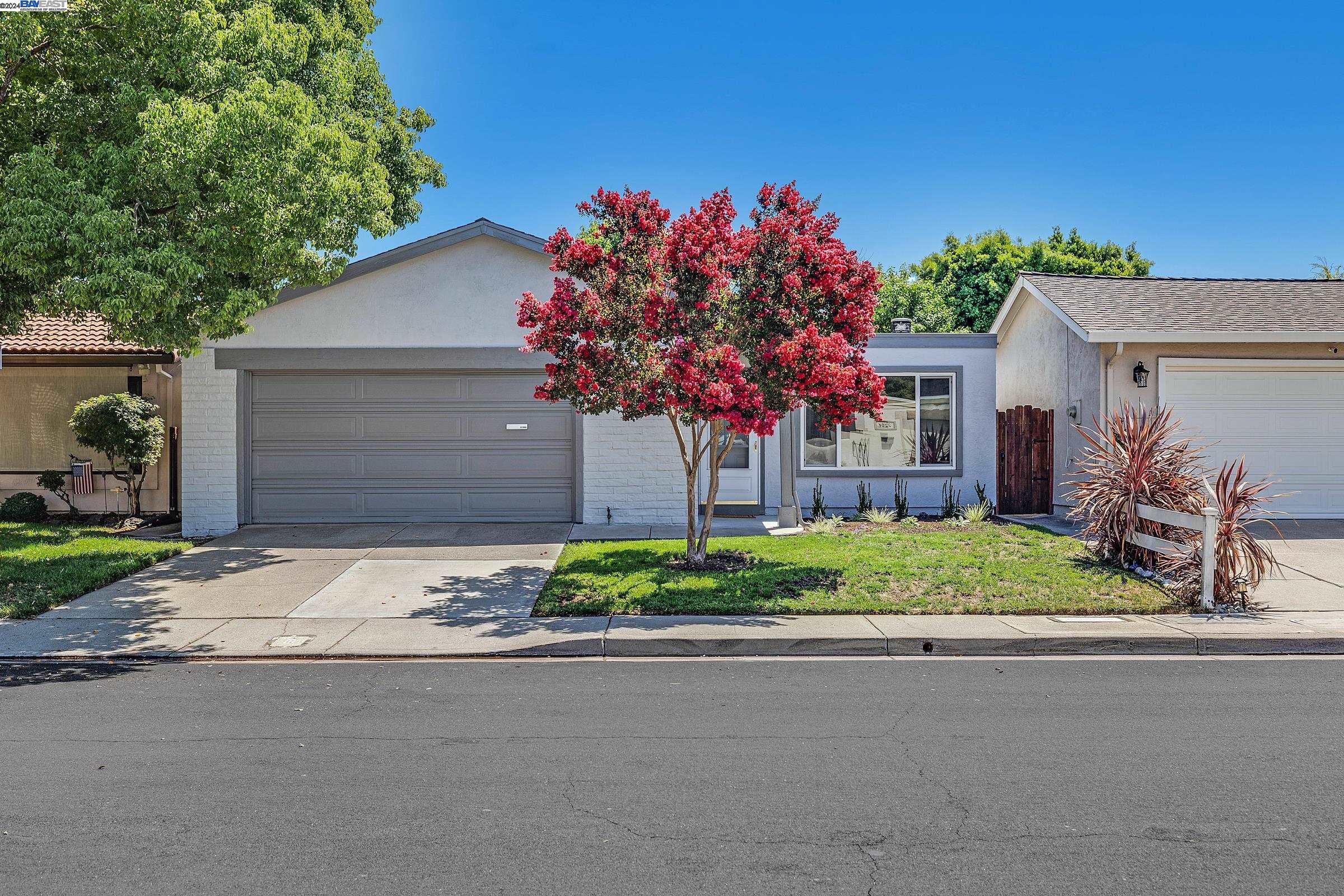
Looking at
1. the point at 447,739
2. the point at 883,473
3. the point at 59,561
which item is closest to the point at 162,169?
the point at 59,561

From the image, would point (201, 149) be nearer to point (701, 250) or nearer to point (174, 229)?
point (174, 229)

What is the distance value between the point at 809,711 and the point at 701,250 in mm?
4960

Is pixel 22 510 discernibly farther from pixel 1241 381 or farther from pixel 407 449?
pixel 1241 381

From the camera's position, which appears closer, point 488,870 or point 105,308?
point 488,870

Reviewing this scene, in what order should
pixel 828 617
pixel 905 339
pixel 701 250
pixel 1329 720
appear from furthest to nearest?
1. pixel 905 339
2. pixel 701 250
3. pixel 828 617
4. pixel 1329 720

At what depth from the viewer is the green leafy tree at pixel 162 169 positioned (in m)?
8.84

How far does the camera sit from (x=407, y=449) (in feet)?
45.9

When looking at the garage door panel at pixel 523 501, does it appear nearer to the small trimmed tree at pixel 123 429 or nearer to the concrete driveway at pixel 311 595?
the concrete driveway at pixel 311 595

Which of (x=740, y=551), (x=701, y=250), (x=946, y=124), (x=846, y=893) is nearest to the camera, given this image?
(x=846, y=893)

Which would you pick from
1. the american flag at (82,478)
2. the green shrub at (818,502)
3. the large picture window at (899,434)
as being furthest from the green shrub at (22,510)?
the large picture window at (899,434)

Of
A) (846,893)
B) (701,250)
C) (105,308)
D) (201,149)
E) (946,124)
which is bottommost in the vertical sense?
(846,893)

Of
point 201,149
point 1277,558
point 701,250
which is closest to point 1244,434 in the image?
point 1277,558

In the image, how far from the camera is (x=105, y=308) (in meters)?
8.81

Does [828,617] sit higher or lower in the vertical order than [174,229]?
lower
